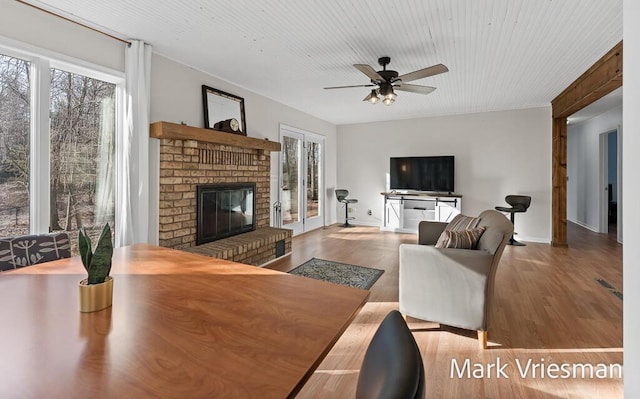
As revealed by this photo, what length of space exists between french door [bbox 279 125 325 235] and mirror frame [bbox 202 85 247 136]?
3.64 ft

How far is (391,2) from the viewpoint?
2.37 metres

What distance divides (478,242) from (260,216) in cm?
315

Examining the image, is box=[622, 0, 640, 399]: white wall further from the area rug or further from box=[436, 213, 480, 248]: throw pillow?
the area rug

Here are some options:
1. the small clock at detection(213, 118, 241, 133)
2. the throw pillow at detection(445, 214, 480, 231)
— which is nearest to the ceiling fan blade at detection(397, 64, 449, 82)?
the throw pillow at detection(445, 214, 480, 231)

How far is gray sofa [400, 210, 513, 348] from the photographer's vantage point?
6.93 ft

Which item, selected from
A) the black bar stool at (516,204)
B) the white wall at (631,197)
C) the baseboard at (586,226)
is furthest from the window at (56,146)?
the baseboard at (586,226)

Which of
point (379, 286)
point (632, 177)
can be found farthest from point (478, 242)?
point (632, 177)

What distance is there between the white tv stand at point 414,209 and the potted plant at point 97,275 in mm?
6004

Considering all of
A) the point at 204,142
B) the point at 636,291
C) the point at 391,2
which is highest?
the point at 391,2

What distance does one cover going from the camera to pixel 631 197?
2.41 feet

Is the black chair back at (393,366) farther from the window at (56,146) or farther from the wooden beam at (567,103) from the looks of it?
the wooden beam at (567,103)

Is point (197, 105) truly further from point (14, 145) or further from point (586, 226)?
point (586, 226)

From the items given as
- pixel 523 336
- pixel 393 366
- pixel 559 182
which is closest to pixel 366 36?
pixel 523 336

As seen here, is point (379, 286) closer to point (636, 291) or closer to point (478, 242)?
point (478, 242)
